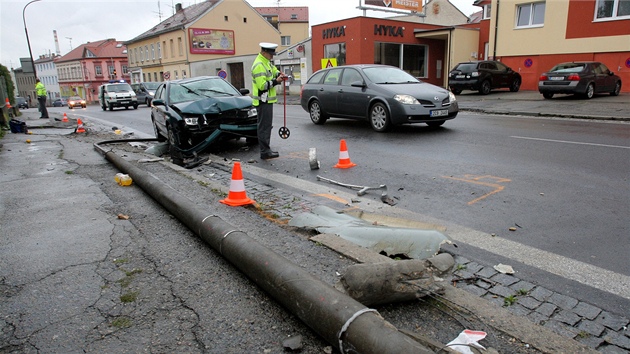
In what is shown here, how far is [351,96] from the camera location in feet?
38.7

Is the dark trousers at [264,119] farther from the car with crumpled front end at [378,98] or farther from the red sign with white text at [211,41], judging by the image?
the red sign with white text at [211,41]

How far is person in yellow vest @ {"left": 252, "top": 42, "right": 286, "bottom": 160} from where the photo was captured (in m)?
8.15

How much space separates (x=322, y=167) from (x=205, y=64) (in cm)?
4371

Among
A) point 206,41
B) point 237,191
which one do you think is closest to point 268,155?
point 237,191

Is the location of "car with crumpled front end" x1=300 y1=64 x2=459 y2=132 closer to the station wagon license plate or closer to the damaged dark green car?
the station wagon license plate

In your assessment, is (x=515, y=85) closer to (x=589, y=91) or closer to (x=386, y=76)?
(x=589, y=91)

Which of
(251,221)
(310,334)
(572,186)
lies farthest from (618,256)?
(251,221)

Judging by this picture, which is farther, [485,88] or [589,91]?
[485,88]

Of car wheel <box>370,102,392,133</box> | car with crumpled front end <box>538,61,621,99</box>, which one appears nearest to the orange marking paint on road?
car wheel <box>370,102,392,133</box>

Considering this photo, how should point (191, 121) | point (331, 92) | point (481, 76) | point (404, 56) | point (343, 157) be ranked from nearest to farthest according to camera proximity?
1. point (343, 157)
2. point (191, 121)
3. point (331, 92)
4. point (481, 76)
5. point (404, 56)

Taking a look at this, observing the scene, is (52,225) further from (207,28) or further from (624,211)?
(207,28)

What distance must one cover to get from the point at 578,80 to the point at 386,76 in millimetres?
10798

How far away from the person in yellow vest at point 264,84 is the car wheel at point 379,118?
11.5 feet

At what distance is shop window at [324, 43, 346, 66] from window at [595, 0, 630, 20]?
1431 cm
